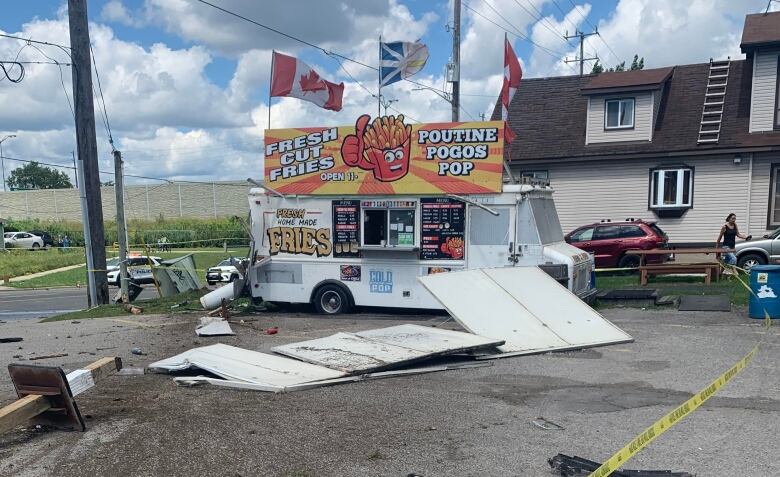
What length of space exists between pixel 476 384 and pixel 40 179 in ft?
432

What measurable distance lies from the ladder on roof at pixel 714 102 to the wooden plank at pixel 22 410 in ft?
66.1

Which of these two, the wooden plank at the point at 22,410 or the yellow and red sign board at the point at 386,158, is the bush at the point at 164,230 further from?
the wooden plank at the point at 22,410

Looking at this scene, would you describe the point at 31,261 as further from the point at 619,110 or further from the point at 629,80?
the point at 629,80

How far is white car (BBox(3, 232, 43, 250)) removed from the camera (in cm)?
5081

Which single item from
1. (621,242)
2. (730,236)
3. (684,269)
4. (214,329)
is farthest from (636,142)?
(214,329)

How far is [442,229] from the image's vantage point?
1196cm

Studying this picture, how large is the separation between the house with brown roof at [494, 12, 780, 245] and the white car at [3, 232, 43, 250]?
143 ft

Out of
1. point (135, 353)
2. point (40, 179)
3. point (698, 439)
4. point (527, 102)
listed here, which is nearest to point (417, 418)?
point (698, 439)

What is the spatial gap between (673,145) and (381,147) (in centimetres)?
1286

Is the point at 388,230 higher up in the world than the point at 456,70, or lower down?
lower down

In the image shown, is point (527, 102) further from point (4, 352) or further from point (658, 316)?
point (4, 352)

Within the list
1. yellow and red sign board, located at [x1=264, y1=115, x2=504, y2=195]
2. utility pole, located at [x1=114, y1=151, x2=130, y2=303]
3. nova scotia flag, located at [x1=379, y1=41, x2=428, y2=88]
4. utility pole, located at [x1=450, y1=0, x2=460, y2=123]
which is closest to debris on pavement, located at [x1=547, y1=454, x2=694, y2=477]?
yellow and red sign board, located at [x1=264, y1=115, x2=504, y2=195]

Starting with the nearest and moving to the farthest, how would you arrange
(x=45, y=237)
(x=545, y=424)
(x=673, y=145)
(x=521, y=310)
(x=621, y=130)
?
(x=545, y=424) < (x=521, y=310) < (x=673, y=145) < (x=621, y=130) < (x=45, y=237)

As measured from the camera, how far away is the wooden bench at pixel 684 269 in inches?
601
